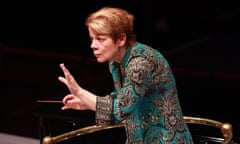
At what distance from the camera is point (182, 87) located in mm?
3596

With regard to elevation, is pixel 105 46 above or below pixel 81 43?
below

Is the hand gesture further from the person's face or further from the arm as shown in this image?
the person's face

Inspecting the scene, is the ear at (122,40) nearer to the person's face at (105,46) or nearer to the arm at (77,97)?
the person's face at (105,46)

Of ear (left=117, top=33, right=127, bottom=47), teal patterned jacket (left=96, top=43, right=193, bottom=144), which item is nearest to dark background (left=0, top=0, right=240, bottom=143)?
teal patterned jacket (left=96, top=43, right=193, bottom=144)

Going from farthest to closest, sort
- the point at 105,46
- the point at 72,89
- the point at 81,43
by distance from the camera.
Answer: the point at 81,43 → the point at 105,46 → the point at 72,89

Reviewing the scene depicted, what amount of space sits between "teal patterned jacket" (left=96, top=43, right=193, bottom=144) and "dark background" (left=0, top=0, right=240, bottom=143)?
2.22 meters

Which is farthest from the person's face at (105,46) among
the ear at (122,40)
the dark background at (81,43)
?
the dark background at (81,43)

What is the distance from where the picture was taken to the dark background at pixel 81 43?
15.1 feet

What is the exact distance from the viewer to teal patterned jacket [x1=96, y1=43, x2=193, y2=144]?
6.11 ft

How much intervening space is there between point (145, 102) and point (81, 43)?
10.7 feet

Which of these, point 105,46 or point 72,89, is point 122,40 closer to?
point 105,46

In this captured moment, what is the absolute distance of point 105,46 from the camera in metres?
1.94

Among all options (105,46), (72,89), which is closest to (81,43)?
(105,46)

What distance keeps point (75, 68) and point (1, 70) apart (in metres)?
0.90
